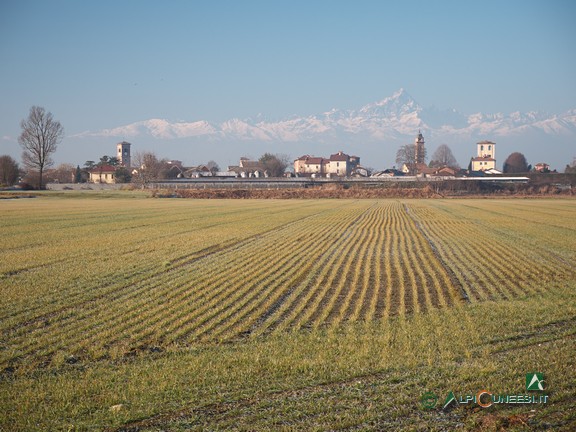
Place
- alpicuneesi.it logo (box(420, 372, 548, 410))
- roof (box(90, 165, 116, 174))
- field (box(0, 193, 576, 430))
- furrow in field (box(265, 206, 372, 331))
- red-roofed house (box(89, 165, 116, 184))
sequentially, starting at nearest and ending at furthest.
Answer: field (box(0, 193, 576, 430))
alpicuneesi.it logo (box(420, 372, 548, 410))
furrow in field (box(265, 206, 372, 331))
red-roofed house (box(89, 165, 116, 184))
roof (box(90, 165, 116, 174))

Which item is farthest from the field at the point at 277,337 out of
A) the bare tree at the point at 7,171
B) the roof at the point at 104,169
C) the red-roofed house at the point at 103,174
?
the roof at the point at 104,169

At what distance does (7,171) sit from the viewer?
124 meters

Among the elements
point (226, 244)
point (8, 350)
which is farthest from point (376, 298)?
point (226, 244)

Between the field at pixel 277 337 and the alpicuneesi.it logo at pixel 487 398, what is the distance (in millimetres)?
150

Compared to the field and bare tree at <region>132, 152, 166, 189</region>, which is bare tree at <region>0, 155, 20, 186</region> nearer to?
bare tree at <region>132, 152, 166, 189</region>

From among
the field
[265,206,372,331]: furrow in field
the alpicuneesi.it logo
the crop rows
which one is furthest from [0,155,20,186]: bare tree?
the alpicuneesi.it logo

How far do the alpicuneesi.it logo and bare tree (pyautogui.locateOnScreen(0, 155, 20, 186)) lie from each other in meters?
130

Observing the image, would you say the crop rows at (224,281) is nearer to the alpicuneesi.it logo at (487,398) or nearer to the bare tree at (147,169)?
the alpicuneesi.it logo at (487,398)

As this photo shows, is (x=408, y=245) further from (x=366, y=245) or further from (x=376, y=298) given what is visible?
(x=376, y=298)

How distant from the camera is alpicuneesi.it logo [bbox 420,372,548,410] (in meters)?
8.14

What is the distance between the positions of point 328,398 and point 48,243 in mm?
22529

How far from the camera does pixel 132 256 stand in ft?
75.7

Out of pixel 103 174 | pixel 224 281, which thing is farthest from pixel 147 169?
pixel 224 281

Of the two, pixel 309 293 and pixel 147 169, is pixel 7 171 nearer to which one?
pixel 147 169
